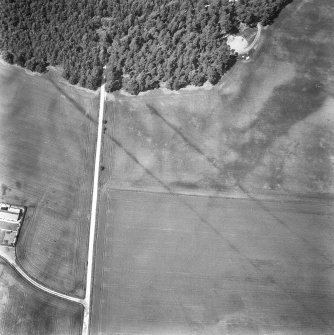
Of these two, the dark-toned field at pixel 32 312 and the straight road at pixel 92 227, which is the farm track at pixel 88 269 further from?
the dark-toned field at pixel 32 312

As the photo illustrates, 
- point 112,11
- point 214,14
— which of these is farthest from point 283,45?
point 112,11

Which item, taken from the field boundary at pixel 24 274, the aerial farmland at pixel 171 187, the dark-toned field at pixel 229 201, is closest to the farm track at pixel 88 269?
the field boundary at pixel 24 274

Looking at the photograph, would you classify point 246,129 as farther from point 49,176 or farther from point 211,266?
point 49,176

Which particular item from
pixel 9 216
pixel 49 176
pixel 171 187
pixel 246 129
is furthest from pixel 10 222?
pixel 246 129

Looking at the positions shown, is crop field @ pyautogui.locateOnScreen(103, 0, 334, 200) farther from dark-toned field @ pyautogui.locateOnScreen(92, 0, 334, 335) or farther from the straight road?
the straight road

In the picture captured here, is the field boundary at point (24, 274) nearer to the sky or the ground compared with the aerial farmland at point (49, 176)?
nearer to the ground

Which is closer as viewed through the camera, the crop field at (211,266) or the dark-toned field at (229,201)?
the crop field at (211,266)

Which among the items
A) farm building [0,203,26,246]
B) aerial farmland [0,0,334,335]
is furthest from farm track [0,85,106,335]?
farm building [0,203,26,246]
